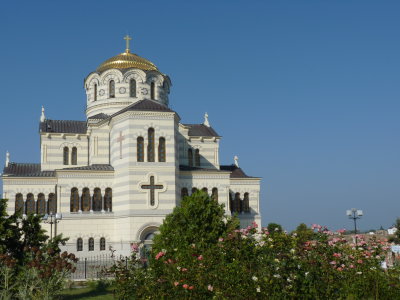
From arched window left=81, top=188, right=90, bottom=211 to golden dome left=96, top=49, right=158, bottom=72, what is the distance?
10.9 meters

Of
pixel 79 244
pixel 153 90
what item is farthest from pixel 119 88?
pixel 79 244

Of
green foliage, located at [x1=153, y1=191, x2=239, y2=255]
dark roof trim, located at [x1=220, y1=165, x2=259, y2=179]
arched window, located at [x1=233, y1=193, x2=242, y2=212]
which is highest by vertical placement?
dark roof trim, located at [x1=220, y1=165, x2=259, y2=179]

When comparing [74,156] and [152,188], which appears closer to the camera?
[152,188]

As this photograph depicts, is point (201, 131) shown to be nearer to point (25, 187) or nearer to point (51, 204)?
point (51, 204)

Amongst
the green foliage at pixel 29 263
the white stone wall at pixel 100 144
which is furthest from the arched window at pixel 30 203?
the green foliage at pixel 29 263

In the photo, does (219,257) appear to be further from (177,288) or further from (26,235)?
(26,235)

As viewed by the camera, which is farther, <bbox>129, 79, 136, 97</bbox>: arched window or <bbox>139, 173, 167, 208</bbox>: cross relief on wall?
<bbox>129, 79, 136, 97</bbox>: arched window

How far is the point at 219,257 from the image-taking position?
1173 centimetres

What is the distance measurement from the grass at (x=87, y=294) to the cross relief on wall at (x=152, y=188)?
34.7 feet

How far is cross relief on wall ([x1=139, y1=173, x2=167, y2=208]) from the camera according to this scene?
30719 millimetres

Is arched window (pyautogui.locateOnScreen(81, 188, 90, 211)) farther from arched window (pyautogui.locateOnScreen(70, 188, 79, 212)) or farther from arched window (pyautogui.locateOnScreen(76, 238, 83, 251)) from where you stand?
arched window (pyautogui.locateOnScreen(76, 238, 83, 251))

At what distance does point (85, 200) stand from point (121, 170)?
11.2 feet

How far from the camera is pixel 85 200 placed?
3244cm

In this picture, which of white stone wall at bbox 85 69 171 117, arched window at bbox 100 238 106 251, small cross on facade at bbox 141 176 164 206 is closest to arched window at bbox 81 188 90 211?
arched window at bbox 100 238 106 251
